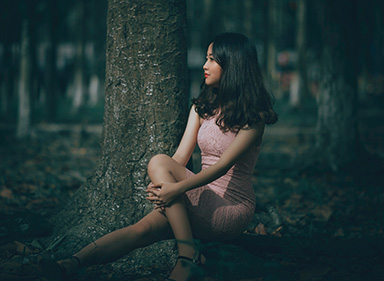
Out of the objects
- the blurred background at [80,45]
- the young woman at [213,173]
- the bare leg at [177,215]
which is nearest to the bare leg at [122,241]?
the young woman at [213,173]

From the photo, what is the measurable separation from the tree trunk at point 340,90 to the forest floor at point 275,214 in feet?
0.96

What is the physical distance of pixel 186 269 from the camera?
2.53 m

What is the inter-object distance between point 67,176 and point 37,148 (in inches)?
101

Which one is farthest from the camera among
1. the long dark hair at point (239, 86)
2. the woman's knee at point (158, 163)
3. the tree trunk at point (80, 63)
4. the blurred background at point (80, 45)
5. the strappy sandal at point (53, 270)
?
the tree trunk at point (80, 63)

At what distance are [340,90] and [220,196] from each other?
395 cm

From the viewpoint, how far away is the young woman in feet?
8.77

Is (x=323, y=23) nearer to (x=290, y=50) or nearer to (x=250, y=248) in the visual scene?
(x=250, y=248)

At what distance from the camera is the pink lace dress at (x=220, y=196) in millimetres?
2799

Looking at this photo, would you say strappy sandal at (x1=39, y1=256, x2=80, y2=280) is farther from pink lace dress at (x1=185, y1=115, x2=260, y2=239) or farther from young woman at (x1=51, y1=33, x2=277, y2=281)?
pink lace dress at (x1=185, y1=115, x2=260, y2=239)

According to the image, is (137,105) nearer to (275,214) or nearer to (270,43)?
(275,214)

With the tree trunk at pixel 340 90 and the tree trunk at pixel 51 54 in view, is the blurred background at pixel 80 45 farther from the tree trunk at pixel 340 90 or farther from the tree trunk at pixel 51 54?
the tree trunk at pixel 340 90

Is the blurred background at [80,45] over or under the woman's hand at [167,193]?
over

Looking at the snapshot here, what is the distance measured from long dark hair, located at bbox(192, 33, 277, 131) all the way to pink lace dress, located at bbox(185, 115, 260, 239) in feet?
0.43

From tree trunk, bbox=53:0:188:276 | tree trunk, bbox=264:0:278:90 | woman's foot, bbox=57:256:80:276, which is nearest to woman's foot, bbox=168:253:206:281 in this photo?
woman's foot, bbox=57:256:80:276
